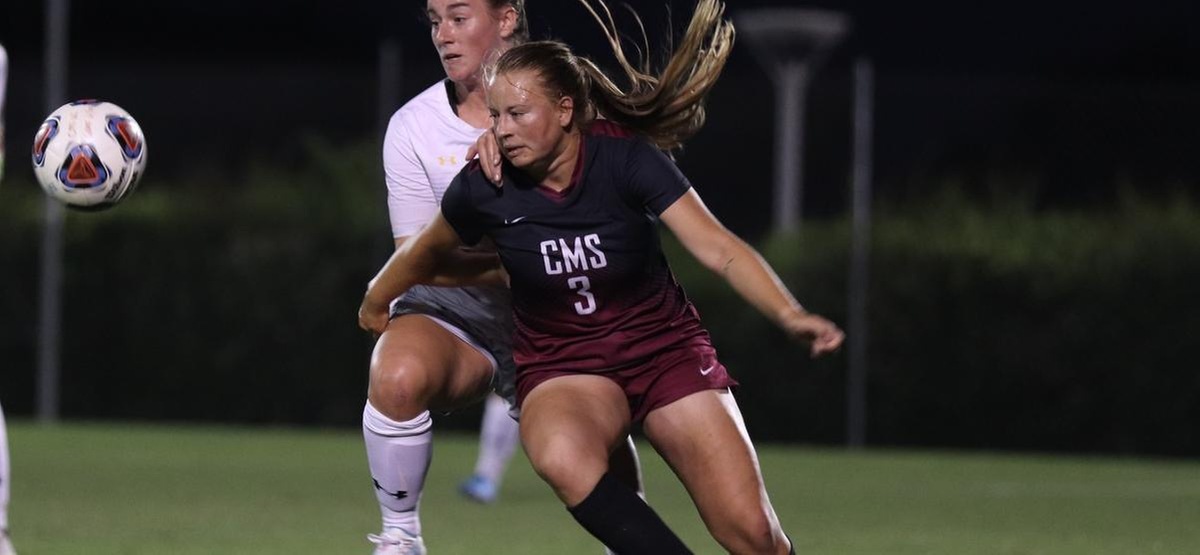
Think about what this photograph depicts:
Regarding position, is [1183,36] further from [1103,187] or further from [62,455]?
[62,455]

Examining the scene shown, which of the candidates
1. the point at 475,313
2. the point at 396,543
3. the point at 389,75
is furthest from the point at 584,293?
the point at 389,75

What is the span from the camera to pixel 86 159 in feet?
20.4

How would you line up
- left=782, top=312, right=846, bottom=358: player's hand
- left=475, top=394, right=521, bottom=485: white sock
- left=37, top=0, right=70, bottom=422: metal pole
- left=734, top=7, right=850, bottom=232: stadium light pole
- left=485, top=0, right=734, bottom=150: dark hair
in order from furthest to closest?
1. left=37, top=0, right=70, bottom=422: metal pole
2. left=734, top=7, right=850, bottom=232: stadium light pole
3. left=475, top=394, right=521, bottom=485: white sock
4. left=485, top=0, right=734, bottom=150: dark hair
5. left=782, top=312, right=846, bottom=358: player's hand

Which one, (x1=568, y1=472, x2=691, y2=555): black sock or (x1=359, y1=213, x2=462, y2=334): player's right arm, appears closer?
(x1=568, y1=472, x2=691, y2=555): black sock

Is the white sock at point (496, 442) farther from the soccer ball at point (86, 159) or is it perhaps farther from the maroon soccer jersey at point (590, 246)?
the maroon soccer jersey at point (590, 246)

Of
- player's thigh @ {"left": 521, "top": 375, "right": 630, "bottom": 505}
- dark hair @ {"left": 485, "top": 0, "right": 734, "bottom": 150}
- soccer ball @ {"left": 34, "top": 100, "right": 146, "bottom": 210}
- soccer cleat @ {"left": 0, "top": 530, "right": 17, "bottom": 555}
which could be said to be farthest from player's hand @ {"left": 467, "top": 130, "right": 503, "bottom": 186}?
soccer cleat @ {"left": 0, "top": 530, "right": 17, "bottom": 555}

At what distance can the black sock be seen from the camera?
5.17m

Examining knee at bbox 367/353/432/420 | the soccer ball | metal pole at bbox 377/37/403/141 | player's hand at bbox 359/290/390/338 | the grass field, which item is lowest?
the grass field

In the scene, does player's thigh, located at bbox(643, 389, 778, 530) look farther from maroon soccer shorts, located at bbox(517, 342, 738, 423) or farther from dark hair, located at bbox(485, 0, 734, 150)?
dark hair, located at bbox(485, 0, 734, 150)

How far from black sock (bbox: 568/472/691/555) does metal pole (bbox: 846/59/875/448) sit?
410 inches

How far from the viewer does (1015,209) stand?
15.9 m

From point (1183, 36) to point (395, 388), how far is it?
81.8 feet

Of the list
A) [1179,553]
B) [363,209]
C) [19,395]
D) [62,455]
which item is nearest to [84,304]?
[19,395]

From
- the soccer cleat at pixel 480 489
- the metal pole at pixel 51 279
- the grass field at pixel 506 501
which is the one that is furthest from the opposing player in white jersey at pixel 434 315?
the metal pole at pixel 51 279
